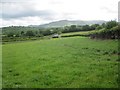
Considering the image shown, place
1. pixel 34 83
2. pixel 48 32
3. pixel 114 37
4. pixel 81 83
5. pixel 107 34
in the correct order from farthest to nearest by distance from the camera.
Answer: pixel 48 32 → pixel 107 34 → pixel 114 37 → pixel 34 83 → pixel 81 83

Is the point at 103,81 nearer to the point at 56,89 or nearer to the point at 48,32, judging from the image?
the point at 56,89

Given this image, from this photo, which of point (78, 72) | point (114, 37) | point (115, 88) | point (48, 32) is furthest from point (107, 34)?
point (48, 32)

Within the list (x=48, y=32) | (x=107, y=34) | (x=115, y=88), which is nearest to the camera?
(x=115, y=88)

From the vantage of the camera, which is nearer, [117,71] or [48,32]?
[117,71]

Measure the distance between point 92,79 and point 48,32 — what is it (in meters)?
175

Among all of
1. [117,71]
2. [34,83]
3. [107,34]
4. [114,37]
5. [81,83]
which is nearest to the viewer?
[81,83]

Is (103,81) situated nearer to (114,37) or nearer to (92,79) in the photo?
(92,79)

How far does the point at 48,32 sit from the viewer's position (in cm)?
18888

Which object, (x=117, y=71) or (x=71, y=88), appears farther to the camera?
(x=117, y=71)

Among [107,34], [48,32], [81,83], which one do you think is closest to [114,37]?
[107,34]

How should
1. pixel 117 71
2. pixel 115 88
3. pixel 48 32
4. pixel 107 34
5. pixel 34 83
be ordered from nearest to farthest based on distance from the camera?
pixel 115 88 < pixel 34 83 < pixel 117 71 < pixel 107 34 < pixel 48 32

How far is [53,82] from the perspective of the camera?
14.6m

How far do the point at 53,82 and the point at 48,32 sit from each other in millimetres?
174971

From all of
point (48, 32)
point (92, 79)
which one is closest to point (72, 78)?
point (92, 79)
